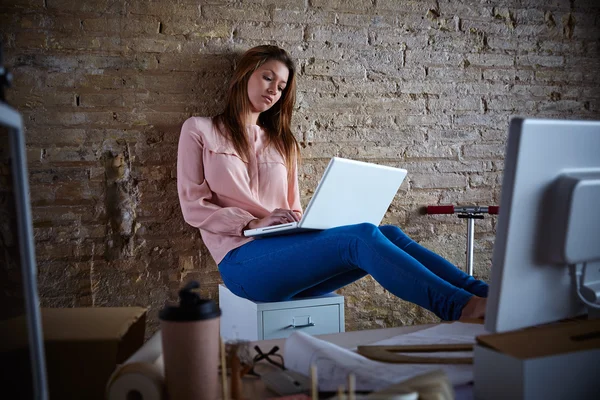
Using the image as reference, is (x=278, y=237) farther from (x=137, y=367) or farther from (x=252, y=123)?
(x=137, y=367)

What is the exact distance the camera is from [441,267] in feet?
5.97

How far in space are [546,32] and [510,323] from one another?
2.60 metres

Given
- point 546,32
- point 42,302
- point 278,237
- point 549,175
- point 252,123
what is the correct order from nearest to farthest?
point 549,175
point 278,237
point 42,302
point 252,123
point 546,32

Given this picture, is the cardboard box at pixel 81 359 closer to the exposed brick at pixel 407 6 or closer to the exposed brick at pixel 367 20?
the exposed brick at pixel 367 20

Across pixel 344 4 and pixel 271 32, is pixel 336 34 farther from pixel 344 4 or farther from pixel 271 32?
pixel 271 32

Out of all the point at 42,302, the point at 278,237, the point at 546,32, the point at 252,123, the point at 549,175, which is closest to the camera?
the point at 549,175

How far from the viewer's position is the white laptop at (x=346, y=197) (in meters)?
1.81

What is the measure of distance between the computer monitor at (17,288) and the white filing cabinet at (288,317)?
85cm

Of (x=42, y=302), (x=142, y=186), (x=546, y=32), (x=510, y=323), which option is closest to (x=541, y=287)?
(x=510, y=323)

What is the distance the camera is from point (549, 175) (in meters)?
0.89

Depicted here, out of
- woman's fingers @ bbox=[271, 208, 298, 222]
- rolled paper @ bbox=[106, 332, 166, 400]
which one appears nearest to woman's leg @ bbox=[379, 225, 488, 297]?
woman's fingers @ bbox=[271, 208, 298, 222]

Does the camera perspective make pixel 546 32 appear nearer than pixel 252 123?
No

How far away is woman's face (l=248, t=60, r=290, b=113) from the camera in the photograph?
2.49 meters

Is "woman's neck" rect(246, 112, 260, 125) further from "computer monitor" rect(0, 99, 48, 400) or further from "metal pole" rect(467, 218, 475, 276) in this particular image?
"metal pole" rect(467, 218, 475, 276)
